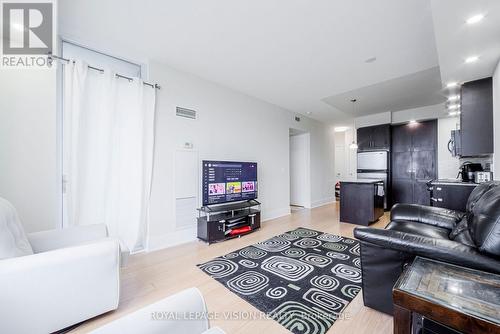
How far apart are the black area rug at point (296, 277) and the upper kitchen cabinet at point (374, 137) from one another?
12.6ft

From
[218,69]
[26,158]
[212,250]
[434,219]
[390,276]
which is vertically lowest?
[212,250]

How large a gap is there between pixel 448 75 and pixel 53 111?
516cm

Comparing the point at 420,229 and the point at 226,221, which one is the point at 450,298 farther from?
the point at 226,221

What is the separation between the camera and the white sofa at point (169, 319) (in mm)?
713

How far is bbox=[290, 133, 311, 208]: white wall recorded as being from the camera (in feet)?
20.8

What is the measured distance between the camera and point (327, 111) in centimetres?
571

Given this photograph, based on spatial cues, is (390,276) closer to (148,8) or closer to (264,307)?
(264,307)

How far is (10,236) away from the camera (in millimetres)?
1443

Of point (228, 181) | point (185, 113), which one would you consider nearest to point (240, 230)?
point (228, 181)

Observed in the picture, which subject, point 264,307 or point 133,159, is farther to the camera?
point 133,159

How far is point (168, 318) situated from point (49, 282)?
1200 millimetres

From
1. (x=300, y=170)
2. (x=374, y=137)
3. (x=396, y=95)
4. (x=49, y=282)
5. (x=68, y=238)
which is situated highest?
(x=396, y=95)

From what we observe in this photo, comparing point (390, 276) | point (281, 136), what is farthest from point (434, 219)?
point (281, 136)

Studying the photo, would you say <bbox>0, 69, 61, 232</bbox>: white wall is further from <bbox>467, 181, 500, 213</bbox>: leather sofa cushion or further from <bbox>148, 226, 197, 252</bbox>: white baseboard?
<bbox>467, 181, 500, 213</bbox>: leather sofa cushion
